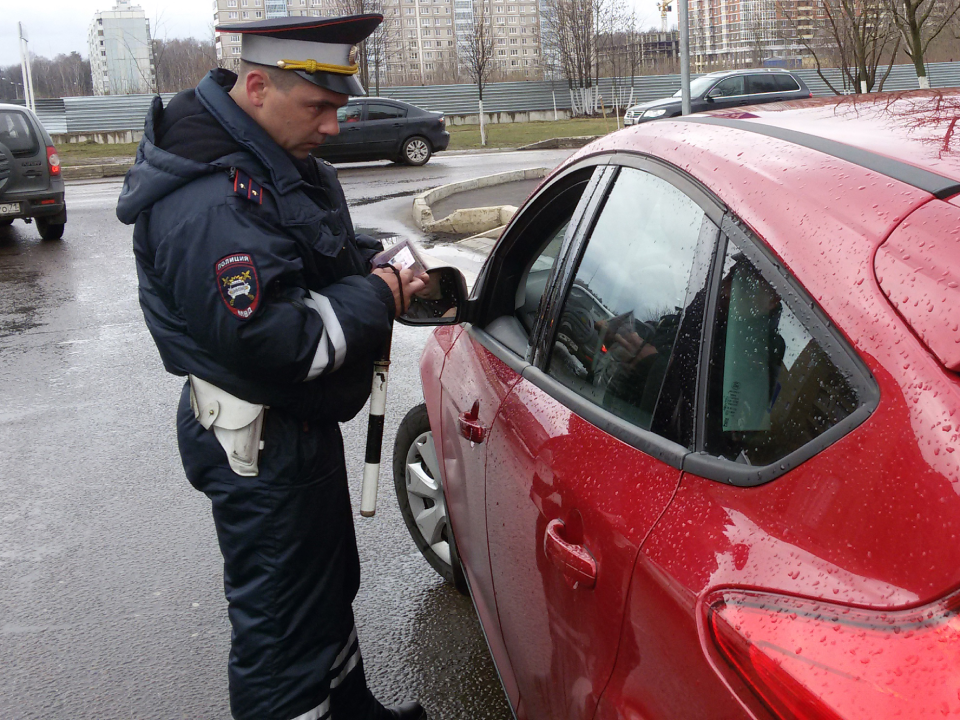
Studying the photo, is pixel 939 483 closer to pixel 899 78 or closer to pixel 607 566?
pixel 607 566

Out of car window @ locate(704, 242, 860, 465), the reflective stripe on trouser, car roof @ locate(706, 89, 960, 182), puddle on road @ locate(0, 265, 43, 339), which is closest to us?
car window @ locate(704, 242, 860, 465)

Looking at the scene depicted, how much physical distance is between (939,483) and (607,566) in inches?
22.2

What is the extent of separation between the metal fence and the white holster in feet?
110

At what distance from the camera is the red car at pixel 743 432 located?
1.07 meters

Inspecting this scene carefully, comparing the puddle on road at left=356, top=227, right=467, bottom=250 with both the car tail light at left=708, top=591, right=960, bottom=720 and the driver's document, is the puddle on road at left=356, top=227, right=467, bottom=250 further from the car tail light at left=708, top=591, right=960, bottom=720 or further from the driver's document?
the car tail light at left=708, top=591, right=960, bottom=720

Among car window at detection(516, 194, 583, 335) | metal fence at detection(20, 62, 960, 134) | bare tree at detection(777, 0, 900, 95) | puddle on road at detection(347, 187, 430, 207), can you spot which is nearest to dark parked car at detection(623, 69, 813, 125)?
bare tree at detection(777, 0, 900, 95)

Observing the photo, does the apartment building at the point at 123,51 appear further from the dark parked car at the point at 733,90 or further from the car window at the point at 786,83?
the car window at the point at 786,83

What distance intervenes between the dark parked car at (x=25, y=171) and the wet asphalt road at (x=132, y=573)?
18.3 ft

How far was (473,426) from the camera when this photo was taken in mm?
2332

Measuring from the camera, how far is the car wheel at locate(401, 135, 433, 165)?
20.5m

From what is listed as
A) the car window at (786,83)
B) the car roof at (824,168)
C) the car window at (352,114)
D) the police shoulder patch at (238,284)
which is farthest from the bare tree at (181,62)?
the car roof at (824,168)

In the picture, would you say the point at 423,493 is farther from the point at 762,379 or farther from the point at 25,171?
the point at 25,171

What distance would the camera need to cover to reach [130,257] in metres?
10.8

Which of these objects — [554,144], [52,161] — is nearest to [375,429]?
[52,161]
